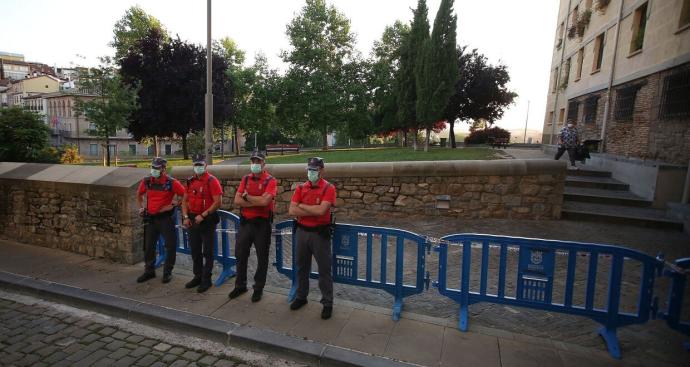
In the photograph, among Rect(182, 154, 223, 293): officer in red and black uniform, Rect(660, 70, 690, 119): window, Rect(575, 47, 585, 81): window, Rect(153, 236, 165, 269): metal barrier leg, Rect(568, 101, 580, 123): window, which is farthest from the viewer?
Rect(575, 47, 585, 81): window

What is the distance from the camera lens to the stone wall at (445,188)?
850 cm

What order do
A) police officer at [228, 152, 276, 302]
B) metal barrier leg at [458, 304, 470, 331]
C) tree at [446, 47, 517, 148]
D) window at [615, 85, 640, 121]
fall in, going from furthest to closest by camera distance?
tree at [446, 47, 517, 148]
window at [615, 85, 640, 121]
police officer at [228, 152, 276, 302]
metal barrier leg at [458, 304, 470, 331]

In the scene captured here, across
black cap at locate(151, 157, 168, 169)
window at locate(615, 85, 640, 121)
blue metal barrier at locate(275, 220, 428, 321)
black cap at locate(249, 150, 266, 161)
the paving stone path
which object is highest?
window at locate(615, 85, 640, 121)

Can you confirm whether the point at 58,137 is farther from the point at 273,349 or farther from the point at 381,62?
the point at 273,349

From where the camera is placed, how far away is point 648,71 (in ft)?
37.9

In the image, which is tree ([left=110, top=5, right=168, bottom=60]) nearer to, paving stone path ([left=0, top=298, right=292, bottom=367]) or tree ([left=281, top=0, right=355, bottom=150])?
tree ([left=281, top=0, right=355, bottom=150])

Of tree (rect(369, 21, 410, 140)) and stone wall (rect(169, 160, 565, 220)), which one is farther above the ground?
tree (rect(369, 21, 410, 140))

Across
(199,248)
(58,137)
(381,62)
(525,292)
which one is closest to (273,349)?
(199,248)

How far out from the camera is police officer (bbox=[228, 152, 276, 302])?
451cm

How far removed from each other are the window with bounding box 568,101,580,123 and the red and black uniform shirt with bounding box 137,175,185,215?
1922 cm

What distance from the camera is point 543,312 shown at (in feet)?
14.7

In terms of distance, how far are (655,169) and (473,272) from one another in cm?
676

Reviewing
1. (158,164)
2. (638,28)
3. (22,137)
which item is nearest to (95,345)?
(158,164)

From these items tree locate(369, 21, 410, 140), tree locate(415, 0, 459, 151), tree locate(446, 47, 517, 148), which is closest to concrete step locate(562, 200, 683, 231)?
tree locate(415, 0, 459, 151)
